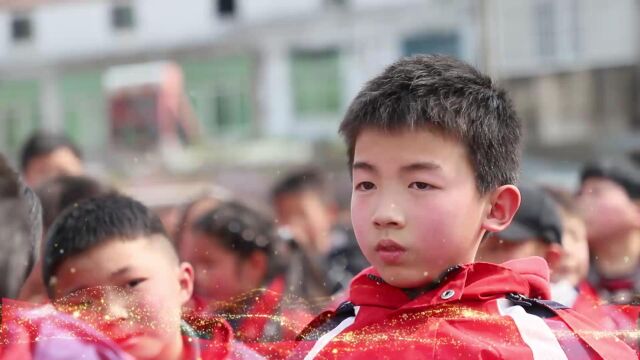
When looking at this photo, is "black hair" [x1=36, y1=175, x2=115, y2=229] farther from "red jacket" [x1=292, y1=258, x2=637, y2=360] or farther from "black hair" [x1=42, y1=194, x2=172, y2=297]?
"red jacket" [x1=292, y1=258, x2=637, y2=360]

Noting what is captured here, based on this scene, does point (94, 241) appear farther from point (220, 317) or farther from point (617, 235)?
point (617, 235)

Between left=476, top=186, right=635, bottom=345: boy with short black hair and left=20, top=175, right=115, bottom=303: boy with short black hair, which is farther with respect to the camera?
left=20, top=175, right=115, bottom=303: boy with short black hair

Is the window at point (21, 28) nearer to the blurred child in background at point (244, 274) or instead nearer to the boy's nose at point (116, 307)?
the blurred child in background at point (244, 274)

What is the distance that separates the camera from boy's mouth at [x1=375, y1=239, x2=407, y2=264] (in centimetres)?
119

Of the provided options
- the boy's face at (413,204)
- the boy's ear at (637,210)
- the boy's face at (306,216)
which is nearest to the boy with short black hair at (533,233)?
the boy's ear at (637,210)

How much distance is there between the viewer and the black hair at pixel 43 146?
137 inches

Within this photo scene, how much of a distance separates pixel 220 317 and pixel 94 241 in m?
0.27

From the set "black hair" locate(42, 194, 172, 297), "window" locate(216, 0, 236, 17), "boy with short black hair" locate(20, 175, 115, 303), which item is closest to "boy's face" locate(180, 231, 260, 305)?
"boy with short black hair" locate(20, 175, 115, 303)

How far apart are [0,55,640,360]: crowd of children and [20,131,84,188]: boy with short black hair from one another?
178 cm

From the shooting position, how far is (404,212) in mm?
1177

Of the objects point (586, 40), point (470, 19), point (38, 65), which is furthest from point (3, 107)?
point (586, 40)

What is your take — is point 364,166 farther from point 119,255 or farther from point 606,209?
point 606,209

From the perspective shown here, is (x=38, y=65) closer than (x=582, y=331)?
No

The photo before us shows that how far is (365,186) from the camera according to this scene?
1230mm
